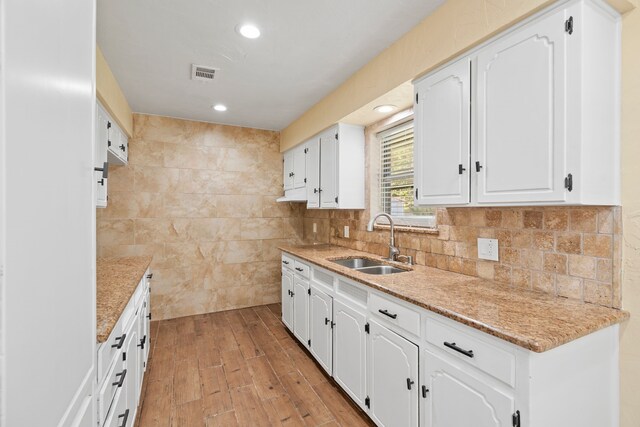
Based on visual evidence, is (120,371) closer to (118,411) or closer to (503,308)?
(118,411)

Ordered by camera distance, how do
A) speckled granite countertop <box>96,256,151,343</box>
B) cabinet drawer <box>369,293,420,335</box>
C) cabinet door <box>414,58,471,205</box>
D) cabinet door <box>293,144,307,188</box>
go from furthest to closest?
1. cabinet door <box>293,144,307,188</box>
2. cabinet door <box>414,58,471,205</box>
3. cabinet drawer <box>369,293,420,335</box>
4. speckled granite countertop <box>96,256,151,343</box>

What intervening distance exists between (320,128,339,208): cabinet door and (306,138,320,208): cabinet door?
0.09 meters

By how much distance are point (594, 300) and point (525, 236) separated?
1.33 feet

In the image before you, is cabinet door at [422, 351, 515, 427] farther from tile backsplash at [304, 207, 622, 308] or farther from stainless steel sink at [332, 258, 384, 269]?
stainless steel sink at [332, 258, 384, 269]

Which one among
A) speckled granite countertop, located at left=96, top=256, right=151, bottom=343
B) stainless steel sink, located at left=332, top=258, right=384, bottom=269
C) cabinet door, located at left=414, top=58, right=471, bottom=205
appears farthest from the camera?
stainless steel sink, located at left=332, top=258, right=384, bottom=269

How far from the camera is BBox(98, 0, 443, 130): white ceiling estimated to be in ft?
5.81

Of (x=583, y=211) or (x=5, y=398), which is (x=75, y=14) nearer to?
(x=5, y=398)

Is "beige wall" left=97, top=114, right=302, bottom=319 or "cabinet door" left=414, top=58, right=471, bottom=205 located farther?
"beige wall" left=97, top=114, right=302, bottom=319

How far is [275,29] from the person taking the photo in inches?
77.7

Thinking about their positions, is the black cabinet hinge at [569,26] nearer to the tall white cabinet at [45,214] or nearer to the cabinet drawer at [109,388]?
the tall white cabinet at [45,214]

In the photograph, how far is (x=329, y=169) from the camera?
3.19 metres

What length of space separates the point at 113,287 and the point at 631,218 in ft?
8.70

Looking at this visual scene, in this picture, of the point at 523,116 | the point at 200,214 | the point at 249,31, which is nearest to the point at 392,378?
the point at 523,116

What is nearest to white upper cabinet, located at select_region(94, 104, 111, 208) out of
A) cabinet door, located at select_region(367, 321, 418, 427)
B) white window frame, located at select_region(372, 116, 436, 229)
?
cabinet door, located at select_region(367, 321, 418, 427)
